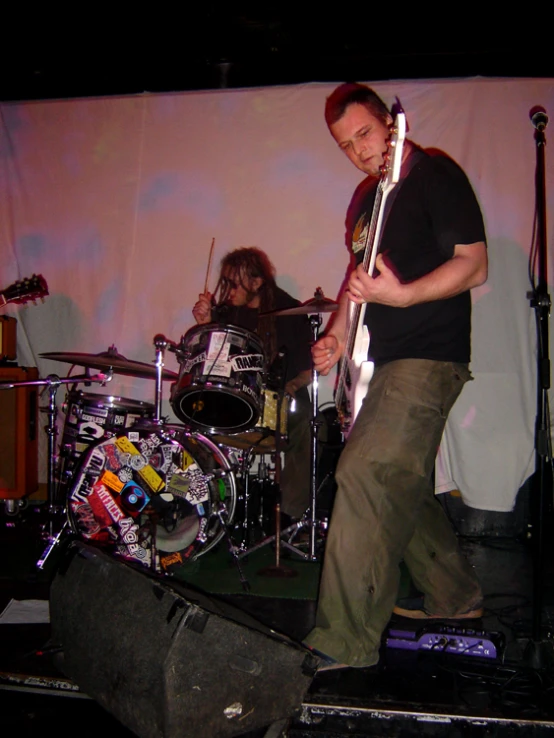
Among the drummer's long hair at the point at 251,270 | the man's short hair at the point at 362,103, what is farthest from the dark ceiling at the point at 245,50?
the man's short hair at the point at 362,103

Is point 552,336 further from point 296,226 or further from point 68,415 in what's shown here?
point 68,415

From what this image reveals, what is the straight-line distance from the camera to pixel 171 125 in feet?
15.2

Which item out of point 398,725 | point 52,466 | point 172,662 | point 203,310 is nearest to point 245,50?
point 203,310

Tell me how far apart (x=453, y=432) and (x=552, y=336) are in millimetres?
986

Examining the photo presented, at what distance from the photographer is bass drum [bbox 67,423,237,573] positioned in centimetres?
316

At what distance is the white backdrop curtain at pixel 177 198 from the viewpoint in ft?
13.8

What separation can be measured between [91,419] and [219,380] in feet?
3.16

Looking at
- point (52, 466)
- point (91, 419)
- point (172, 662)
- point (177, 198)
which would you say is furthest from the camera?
point (177, 198)

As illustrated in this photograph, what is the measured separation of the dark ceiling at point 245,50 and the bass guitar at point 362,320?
259 centimetres

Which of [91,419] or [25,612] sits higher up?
[91,419]

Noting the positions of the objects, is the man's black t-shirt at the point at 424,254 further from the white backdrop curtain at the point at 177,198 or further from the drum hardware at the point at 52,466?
the white backdrop curtain at the point at 177,198

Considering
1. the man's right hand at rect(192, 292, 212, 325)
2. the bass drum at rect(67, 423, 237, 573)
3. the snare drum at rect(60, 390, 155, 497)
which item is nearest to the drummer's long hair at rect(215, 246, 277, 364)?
the man's right hand at rect(192, 292, 212, 325)

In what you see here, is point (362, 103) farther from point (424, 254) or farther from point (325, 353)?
point (325, 353)

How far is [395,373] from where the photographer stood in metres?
2.10
